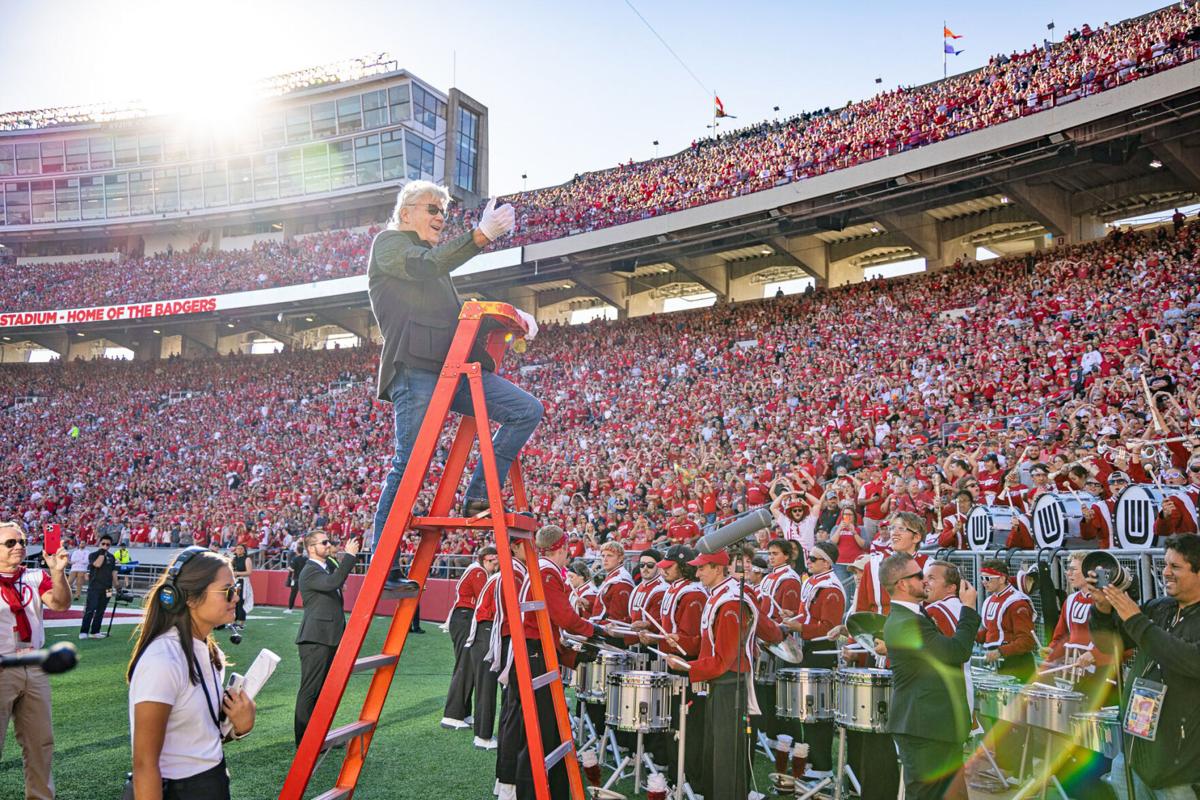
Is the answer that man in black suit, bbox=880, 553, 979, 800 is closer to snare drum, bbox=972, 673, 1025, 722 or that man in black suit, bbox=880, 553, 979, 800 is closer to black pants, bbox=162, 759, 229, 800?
snare drum, bbox=972, 673, 1025, 722

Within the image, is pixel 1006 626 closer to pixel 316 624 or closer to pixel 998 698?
pixel 998 698

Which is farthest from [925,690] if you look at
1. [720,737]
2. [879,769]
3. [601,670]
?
[601,670]

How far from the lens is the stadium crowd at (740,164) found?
68.7ft

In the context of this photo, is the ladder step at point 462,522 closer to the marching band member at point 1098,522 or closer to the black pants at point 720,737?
the black pants at point 720,737

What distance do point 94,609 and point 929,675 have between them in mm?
15414

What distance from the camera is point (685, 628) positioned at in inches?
271

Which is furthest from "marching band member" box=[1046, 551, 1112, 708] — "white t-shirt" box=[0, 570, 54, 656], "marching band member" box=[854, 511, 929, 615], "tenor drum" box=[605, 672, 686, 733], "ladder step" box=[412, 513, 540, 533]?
"white t-shirt" box=[0, 570, 54, 656]

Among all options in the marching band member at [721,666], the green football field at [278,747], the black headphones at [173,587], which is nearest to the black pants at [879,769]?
the marching band member at [721,666]

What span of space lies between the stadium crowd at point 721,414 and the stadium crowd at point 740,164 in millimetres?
3866

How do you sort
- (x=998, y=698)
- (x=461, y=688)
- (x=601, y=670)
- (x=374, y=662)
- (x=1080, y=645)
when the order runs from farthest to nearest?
(x=461, y=688), (x=601, y=670), (x=1080, y=645), (x=998, y=698), (x=374, y=662)

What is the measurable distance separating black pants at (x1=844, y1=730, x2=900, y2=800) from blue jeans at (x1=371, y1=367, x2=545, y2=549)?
384 cm

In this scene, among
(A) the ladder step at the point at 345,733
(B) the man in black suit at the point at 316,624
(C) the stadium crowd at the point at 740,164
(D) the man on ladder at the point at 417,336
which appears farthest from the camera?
(C) the stadium crowd at the point at 740,164

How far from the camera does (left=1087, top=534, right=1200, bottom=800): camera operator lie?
414 centimetres

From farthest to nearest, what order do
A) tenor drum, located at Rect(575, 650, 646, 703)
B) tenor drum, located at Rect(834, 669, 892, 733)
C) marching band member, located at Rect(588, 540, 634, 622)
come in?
marching band member, located at Rect(588, 540, 634, 622) < tenor drum, located at Rect(575, 650, 646, 703) < tenor drum, located at Rect(834, 669, 892, 733)
